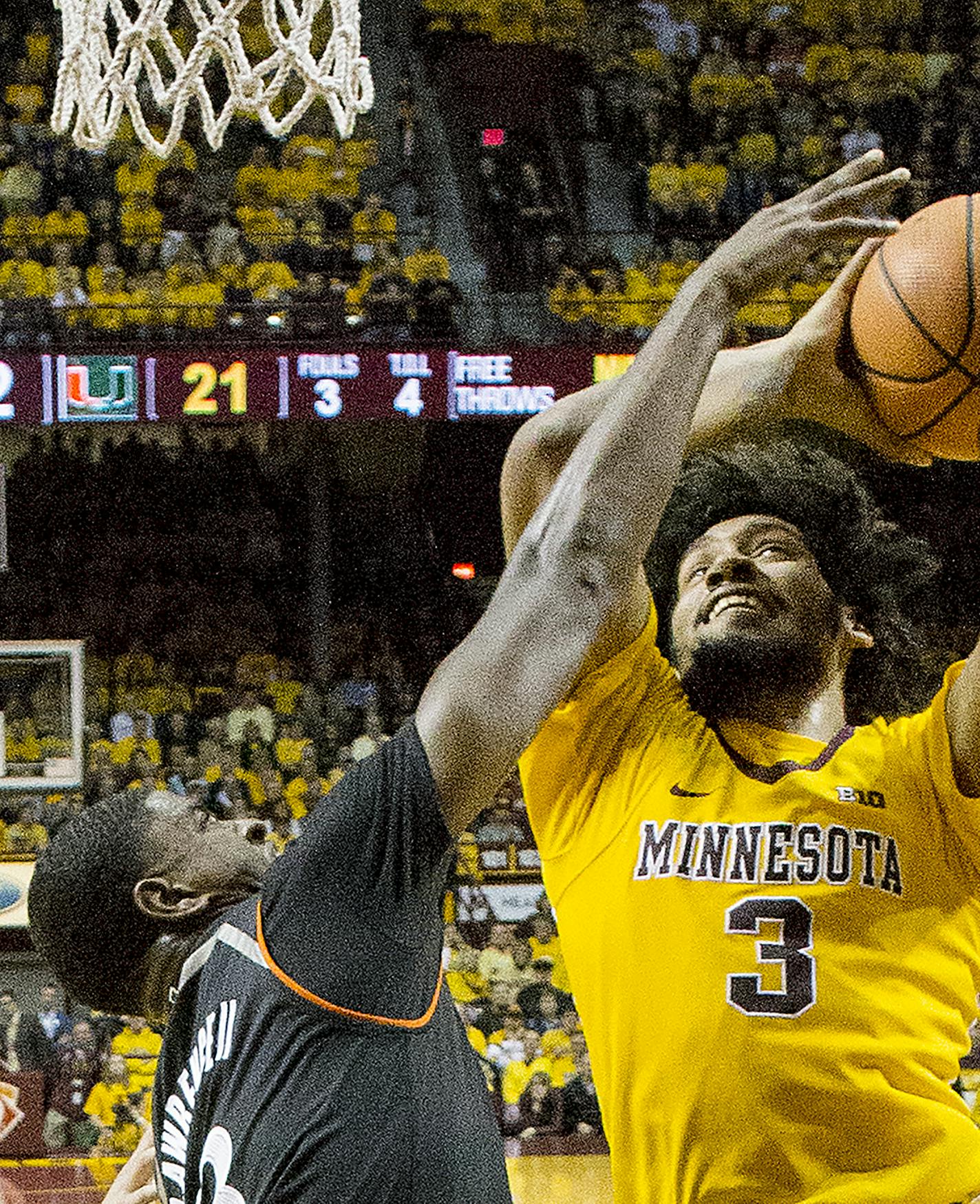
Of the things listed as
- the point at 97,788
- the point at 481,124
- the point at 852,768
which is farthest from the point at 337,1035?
the point at 481,124

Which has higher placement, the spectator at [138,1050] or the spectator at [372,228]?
the spectator at [372,228]

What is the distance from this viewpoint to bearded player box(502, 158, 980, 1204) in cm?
220

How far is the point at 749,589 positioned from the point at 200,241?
981cm

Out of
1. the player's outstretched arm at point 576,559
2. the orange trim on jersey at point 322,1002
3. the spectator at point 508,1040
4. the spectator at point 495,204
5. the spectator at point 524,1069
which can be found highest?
the spectator at point 495,204

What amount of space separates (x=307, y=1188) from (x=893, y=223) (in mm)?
1255

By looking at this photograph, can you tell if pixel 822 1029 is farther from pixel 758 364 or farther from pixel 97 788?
pixel 97 788

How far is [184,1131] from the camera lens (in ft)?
5.82

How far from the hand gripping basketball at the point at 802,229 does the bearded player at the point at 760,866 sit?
0.37 meters

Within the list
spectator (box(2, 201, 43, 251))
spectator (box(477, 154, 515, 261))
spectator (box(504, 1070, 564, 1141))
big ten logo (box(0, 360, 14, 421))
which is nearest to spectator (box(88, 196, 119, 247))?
spectator (box(2, 201, 43, 251))

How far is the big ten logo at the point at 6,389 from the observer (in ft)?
32.3

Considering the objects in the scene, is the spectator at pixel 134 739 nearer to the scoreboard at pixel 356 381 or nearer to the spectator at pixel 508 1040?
the scoreboard at pixel 356 381

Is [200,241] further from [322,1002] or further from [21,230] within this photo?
[322,1002]

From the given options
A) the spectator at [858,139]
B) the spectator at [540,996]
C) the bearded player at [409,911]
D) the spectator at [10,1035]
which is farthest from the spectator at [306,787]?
the bearded player at [409,911]

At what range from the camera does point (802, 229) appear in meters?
1.75
